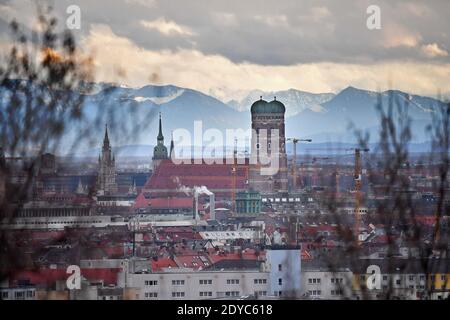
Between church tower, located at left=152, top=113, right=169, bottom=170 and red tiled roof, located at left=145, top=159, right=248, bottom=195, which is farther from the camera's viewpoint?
church tower, located at left=152, top=113, right=169, bottom=170

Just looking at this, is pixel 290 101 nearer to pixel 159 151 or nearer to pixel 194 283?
pixel 159 151

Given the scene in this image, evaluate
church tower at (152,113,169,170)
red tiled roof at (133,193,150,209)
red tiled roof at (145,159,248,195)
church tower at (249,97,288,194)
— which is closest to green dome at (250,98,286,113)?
church tower at (249,97,288,194)

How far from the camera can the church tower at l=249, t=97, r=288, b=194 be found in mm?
46500

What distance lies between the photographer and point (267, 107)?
47719 millimetres

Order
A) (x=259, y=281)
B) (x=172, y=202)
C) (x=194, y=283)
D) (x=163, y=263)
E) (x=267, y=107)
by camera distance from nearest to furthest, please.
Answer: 1. (x=259, y=281)
2. (x=194, y=283)
3. (x=163, y=263)
4. (x=172, y=202)
5. (x=267, y=107)

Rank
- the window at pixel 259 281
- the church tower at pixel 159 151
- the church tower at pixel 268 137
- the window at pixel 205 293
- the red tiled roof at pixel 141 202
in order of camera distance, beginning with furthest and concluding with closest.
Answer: the church tower at pixel 159 151 < the church tower at pixel 268 137 < the red tiled roof at pixel 141 202 < the window at pixel 205 293 < the window at pixel 259 281

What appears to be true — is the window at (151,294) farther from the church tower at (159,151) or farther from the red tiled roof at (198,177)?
the church tower at (159,151)

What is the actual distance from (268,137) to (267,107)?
59.4 inches

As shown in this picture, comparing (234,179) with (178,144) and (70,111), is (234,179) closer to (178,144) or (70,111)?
(178,144)

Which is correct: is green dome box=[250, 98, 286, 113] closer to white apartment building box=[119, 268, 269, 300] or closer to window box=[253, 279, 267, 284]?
white apartment building box=[119, 268, 269, 300]

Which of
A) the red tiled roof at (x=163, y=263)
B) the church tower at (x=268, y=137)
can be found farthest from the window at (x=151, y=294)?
the church tower at (x=268, y=137)

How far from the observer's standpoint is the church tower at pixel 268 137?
46500mm

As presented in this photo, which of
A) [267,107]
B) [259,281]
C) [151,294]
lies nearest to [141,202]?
[267,107]
